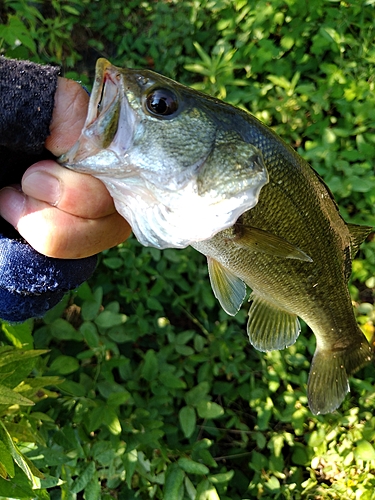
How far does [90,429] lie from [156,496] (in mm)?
570

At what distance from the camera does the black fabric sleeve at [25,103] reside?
2.55ft

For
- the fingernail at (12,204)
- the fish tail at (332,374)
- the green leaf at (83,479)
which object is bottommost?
the green leaf at (83,479)

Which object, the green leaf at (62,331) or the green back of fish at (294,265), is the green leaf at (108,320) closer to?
the green leaf at (62,331)

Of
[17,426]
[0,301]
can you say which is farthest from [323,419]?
[0,301]

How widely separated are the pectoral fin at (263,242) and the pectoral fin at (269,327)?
1.12 feet

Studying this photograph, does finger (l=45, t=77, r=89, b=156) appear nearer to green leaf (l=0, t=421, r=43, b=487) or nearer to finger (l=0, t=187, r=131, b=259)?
finger (l=0, t=187, r=131, b=259)

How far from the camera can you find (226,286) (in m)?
1.13

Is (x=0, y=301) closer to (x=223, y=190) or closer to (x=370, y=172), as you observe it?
(x=223, y=190)

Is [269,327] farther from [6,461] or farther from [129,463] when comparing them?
[6,461]

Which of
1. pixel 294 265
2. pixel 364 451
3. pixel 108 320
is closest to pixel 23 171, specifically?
pixel 294 265

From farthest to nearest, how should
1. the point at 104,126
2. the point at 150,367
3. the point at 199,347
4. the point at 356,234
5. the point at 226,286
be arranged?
the point at 199,347, the point at 150,367, the point at 356,234, the point at 226,286, the point at 104,126

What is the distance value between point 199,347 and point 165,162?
52.3 inches

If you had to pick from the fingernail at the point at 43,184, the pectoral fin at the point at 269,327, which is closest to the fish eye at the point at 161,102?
the fingernail at the point at 43,184

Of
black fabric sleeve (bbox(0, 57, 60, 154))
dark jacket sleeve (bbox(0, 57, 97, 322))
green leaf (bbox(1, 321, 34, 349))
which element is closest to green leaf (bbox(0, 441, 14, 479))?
dark jacket sleeve (bbox(0, 57, 97, 322))
